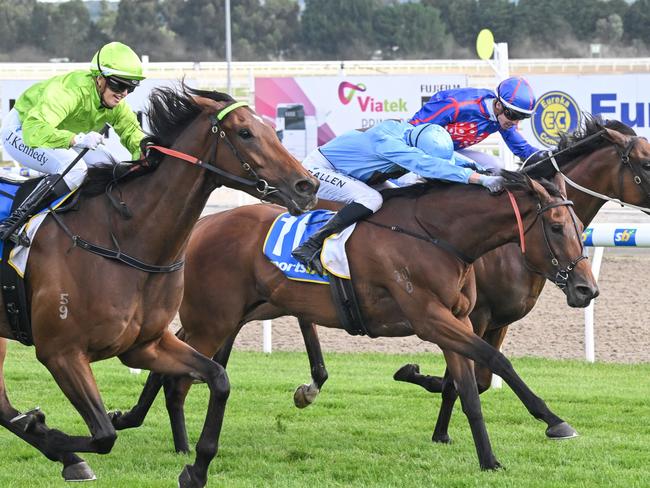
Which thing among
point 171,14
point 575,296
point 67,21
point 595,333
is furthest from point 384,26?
point 575,296

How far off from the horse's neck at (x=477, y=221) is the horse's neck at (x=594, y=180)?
1061mm

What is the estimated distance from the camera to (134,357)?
202 inches

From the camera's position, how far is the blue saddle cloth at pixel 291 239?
6191 mm

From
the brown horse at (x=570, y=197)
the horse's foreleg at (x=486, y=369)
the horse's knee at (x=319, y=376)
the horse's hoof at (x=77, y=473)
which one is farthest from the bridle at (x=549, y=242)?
the horse's hoof at (x=77, y=473)

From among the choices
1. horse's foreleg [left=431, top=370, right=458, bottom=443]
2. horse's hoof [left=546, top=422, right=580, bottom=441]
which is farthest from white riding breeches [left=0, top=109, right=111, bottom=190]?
horse's hoof [left=546, top=422, right=580, bottom=441]

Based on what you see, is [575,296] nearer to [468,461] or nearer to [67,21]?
[468,461]

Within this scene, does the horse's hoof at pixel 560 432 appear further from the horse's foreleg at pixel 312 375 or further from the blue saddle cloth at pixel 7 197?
the blue saddle cloth at pixel 7 197

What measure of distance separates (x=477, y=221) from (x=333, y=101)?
41.7ft

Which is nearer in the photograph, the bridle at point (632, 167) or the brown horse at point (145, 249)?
the brown horse at point (145, 249)

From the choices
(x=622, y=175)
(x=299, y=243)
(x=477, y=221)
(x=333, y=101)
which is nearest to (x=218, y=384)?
(x=299, y=243)

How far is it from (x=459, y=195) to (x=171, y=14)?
2457 inches

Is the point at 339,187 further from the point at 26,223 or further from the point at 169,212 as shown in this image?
the point at 26,223

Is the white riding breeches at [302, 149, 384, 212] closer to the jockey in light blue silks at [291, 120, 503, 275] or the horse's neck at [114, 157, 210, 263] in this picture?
the jockey in light blue silks at [291, 120, 503, 275]

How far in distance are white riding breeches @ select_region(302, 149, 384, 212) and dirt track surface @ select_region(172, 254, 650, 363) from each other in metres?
3.06
